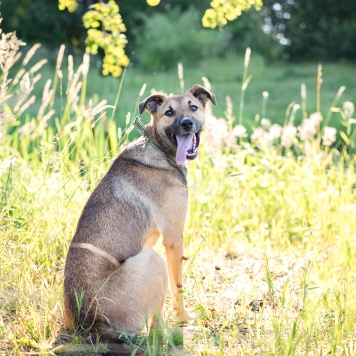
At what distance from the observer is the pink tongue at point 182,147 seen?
4.83m

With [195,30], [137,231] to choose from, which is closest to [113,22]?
[137,231]

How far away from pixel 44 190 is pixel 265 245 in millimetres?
2129

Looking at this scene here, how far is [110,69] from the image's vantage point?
5855mm

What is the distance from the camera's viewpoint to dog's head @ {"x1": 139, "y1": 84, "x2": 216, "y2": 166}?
4.89 meters

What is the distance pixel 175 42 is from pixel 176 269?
957 inches

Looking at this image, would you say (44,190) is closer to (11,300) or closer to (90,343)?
(11,300)

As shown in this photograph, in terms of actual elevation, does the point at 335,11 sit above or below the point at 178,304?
above

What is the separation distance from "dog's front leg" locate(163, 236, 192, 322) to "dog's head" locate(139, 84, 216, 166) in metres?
0.60

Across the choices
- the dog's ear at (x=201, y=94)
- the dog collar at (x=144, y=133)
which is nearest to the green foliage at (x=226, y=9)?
the dog's ear at (x=201, y=94)

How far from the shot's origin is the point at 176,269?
15.2 feet

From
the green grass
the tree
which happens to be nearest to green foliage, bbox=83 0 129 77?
the tree

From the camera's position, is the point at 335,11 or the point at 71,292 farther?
the point at 335,11

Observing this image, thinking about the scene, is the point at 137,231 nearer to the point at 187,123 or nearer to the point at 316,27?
the point at 187,123

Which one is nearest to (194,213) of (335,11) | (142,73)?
(142,73)
